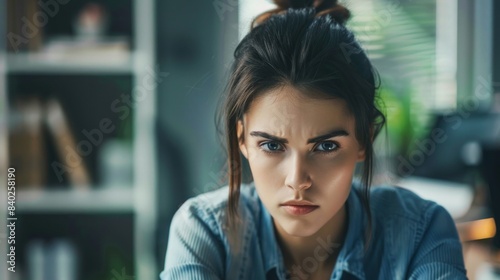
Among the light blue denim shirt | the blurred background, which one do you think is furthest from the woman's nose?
the blurred background

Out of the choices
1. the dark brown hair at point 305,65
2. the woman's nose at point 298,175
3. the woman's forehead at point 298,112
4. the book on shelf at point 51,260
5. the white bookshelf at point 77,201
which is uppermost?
the dark brown hair at point 305,65

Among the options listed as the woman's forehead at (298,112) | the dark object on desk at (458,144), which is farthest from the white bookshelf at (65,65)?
the woman's forehead at (298,112)

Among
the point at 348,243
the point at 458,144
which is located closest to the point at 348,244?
the point at 348,243

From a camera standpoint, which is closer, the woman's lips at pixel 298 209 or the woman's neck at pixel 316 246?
the woman's lips at pixel 298 209

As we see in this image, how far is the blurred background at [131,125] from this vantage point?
185cm

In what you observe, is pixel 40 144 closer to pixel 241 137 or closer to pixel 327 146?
pixel 241 137

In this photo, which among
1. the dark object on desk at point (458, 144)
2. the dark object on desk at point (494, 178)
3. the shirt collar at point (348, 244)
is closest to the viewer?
the shirt collar at point (348, 244)

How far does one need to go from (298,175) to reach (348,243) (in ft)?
0.64

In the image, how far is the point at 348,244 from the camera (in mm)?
873

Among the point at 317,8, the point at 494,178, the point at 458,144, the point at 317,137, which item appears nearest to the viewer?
the point at 317,137

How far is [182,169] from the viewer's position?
6.70 feet

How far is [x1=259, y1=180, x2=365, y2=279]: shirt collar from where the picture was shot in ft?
2.81

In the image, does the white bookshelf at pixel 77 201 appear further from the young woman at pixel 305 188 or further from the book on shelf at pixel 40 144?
the young woman at pixel 305 188

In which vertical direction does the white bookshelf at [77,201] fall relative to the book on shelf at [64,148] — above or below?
below
